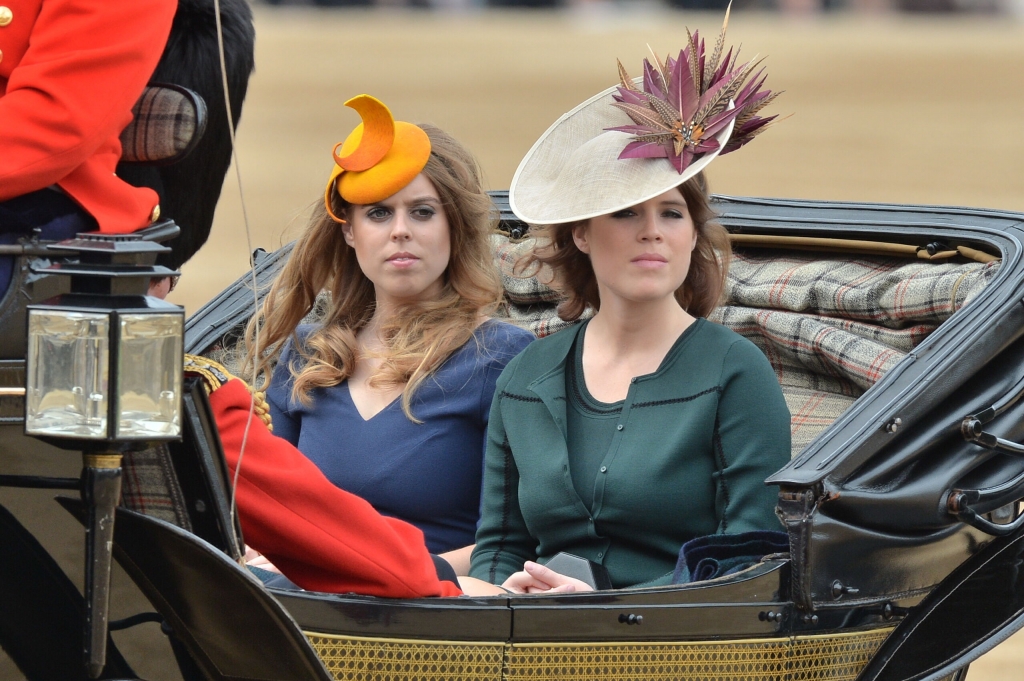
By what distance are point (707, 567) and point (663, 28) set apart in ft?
82.3

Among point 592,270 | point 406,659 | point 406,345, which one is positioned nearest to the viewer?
point 406,659

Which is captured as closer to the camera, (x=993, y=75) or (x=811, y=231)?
(x=811, y=231)

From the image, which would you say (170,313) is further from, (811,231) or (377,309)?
(811,231)

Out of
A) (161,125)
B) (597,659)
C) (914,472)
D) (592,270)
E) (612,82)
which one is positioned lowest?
(612,82)

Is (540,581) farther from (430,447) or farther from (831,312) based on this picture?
(831,312)

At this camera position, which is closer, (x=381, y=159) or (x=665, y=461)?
(x=665, y=461)

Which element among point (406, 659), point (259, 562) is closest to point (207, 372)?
point (406, 659)

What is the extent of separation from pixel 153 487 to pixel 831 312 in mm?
1567

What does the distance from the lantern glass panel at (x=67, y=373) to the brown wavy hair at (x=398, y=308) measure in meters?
1.12

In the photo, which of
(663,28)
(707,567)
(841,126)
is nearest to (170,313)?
(707,567)

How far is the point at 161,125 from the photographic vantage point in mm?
2381

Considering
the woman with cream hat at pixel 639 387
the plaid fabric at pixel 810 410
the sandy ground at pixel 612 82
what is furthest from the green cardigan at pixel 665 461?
the sandy ground at pixel 612 82

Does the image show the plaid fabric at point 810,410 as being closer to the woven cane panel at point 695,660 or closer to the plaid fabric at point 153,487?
the woven cane panel at point 695,660

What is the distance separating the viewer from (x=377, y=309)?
2.99 metres
